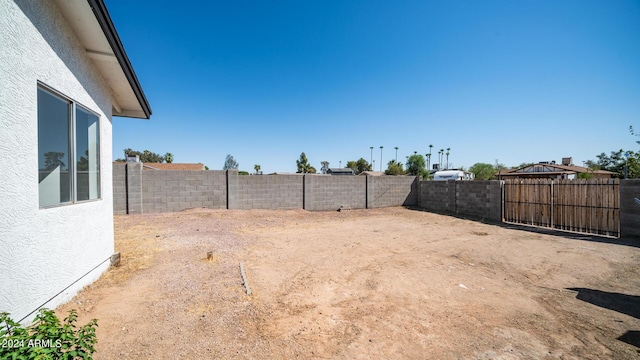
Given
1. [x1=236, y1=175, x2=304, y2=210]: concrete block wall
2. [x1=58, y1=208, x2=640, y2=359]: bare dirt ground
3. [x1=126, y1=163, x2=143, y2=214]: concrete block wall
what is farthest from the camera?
[x1=236, y1=175, x2=304, y2=210]: concrete block wall

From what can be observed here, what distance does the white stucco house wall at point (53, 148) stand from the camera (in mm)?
2426

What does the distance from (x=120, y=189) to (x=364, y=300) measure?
1108cm

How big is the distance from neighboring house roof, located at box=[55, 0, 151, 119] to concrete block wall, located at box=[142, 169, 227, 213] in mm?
5709

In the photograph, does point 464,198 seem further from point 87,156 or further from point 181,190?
point 87,156

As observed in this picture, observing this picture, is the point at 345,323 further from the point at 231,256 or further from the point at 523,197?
the point at 523,197

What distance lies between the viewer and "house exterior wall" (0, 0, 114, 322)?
2375 mm

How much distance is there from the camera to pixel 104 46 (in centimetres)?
394

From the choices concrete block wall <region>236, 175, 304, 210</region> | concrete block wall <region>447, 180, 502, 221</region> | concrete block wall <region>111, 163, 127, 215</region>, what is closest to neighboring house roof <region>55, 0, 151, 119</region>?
concrete block wall <region>111, 163, 127, 215</region>

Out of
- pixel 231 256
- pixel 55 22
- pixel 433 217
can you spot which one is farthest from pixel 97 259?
pixel 433 217

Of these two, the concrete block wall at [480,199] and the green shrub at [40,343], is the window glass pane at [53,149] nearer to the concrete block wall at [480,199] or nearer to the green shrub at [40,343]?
the green shrub at [40,343]

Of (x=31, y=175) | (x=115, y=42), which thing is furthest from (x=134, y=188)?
(x=31, y=175)

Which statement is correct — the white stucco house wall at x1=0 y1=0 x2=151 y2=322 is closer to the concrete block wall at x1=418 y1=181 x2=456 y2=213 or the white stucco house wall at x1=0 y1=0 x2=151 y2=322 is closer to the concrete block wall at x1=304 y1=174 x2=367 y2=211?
the concrete block wall at x1=304 y1=174 x2=367 y2=211

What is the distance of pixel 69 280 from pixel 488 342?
17.5 feet

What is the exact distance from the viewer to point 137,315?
3.21 m
